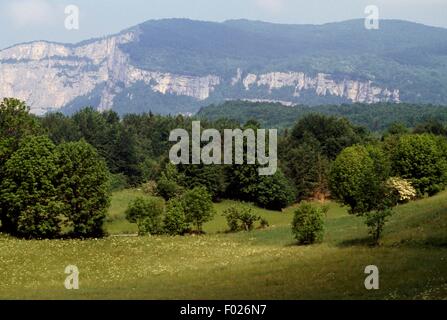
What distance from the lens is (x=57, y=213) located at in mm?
72375

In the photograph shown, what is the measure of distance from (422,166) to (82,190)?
1912 inches

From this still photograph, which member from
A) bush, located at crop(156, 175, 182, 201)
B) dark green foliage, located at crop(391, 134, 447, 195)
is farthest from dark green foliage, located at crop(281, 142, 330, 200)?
dark green foliage, located at crop(391, 134, 447, 195)

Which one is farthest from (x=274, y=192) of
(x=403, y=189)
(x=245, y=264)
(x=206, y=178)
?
(x=245, y=264)

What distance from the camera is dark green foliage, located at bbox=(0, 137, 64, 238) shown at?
7097 cm

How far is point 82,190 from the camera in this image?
7450 cm

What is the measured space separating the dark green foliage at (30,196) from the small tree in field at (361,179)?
3426cm

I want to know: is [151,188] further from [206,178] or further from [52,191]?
[52,191]

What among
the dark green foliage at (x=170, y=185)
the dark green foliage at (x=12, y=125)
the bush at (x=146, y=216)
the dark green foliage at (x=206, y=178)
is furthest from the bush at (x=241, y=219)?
the dark green foliage at (x=206, y=178)

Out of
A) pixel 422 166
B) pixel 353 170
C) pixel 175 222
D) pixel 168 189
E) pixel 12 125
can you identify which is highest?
pixel 12 125

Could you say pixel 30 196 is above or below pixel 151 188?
above

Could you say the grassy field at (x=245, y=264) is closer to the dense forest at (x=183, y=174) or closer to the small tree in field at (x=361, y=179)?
the small tree in field at (x=361, y=179)

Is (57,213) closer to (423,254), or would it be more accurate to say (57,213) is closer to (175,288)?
(175,288)
